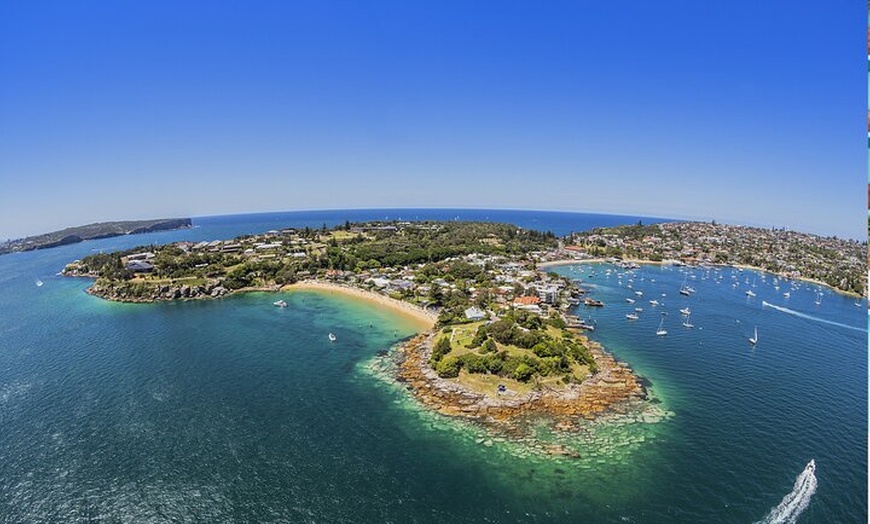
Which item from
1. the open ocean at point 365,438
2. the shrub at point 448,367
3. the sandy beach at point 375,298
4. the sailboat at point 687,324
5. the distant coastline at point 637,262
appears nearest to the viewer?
the open ocean at point 365,438

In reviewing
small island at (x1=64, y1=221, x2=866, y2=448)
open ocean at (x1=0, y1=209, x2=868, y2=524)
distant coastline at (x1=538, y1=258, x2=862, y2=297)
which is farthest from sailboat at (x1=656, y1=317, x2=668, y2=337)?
distant coastline at (x1=538, y1=258, x2=862, y2=297)

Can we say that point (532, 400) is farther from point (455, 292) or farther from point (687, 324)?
point (687, 324)

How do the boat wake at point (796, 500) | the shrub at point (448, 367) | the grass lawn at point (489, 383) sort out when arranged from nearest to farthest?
the boat wake at point (796, 500) → the grass lawn at point (489, 383) → the shrub at point (448, 367)

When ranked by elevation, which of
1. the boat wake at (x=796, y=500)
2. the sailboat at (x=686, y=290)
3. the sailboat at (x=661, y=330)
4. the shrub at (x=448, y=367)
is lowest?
the boat wake at (x=796, y=500)

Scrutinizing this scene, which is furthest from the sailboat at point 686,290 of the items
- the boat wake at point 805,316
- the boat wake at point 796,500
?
the boat wake at point 796,500

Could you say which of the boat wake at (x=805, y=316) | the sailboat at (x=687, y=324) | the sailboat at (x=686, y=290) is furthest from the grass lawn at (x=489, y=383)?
the boat wake at (x=805, y=316)

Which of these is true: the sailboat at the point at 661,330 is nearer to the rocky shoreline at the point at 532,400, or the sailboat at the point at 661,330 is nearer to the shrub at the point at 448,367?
the rocky shoreline at the point at 532,400

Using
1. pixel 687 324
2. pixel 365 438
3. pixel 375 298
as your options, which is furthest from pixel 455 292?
pixel 365 438

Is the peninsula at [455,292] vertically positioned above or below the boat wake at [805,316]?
above

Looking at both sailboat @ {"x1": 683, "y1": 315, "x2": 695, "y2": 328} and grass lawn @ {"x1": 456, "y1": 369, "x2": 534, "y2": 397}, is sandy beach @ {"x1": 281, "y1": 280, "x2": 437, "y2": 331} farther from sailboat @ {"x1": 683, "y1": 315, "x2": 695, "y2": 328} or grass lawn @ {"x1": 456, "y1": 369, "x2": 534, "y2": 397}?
sailboat @ {"x1": 683, "y1": 315, "x2": 695, "y2": 328}

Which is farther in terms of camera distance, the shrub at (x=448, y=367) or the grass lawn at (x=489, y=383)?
the shrub at (x=448, y=367)
